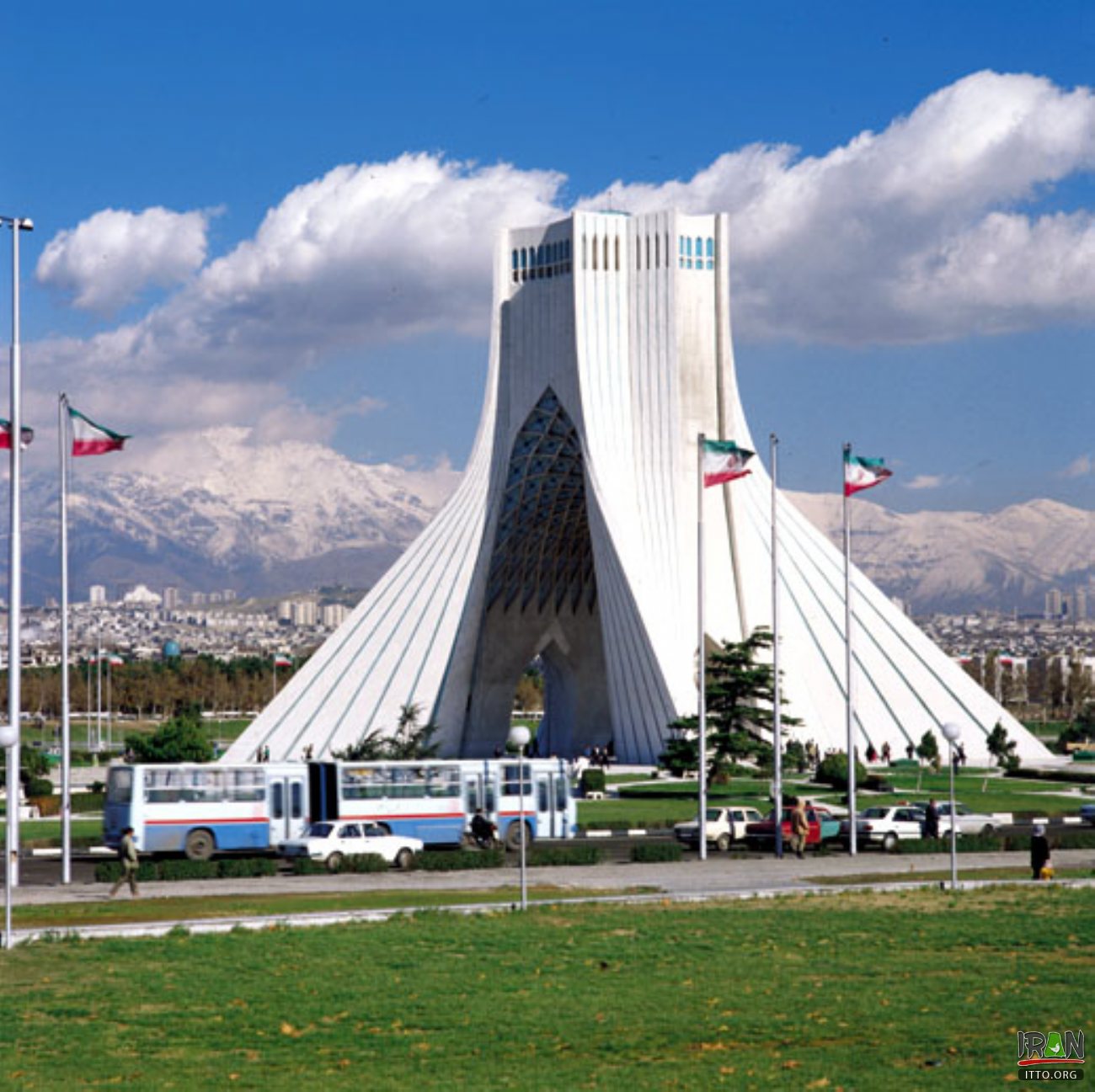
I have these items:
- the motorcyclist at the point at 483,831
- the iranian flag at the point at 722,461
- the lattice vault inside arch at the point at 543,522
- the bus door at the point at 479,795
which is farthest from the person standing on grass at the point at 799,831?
the lattice vault inside arch at the point at 543,522

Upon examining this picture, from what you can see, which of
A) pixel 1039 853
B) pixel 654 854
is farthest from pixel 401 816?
pixel 1039 853

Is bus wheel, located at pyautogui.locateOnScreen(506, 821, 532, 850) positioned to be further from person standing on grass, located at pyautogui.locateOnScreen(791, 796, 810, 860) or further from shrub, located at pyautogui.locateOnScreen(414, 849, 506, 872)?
person standing on grass, located at pyautogui.locateOnScreen(791, 796, 810, 860)

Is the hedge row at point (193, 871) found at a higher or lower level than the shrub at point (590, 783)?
lower

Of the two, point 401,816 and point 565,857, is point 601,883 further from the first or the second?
point 401,816

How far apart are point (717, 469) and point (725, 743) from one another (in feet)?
58.1

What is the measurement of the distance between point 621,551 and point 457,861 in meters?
28.4

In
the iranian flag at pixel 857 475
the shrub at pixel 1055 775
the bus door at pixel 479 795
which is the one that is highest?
the iranian flag at pixel 857 475

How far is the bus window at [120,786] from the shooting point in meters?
35.4

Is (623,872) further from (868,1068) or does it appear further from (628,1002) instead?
(868,1068)

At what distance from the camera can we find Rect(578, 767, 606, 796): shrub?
53.1m

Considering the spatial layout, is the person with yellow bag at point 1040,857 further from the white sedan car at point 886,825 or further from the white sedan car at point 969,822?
the white sedan car at point 969,822

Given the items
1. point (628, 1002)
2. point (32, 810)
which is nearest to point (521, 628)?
point (32, 810)

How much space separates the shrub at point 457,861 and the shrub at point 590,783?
1967 centimetres

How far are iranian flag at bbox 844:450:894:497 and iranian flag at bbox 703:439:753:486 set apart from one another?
1.86m
